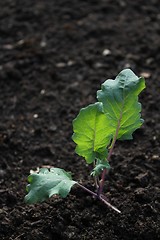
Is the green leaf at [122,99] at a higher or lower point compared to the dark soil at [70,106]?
higher

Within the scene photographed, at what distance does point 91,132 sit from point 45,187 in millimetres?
269

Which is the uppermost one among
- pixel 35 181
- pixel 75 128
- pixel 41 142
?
pixel 75 128

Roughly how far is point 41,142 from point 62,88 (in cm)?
45

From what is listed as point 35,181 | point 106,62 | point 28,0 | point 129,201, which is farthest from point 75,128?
point 28,0

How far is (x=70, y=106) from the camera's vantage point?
8.63 feet

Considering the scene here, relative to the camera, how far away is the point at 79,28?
3168 mm

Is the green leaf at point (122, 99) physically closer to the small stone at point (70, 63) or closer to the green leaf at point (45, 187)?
the green leaf at point (45, 187)

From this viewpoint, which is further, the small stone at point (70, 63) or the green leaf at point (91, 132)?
the small stone at point (70, 63)

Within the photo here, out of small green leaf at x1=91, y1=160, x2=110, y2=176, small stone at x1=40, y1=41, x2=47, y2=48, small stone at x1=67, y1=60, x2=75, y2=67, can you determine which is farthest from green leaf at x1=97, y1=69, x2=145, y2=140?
small stone at x1=40, y1=41, x2=47, y2=48

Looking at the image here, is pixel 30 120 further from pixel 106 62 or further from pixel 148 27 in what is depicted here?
pixel 148 27

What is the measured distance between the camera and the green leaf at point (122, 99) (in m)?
1.84

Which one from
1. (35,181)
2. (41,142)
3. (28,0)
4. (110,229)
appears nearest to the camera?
(35,181)

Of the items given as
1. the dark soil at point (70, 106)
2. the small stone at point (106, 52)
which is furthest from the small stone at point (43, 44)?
the small stone at point (106, 52)

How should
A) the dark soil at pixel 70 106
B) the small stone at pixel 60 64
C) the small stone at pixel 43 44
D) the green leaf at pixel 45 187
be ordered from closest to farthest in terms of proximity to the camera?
1. the green leaf at pixel 45 187
2. the dark soil at pixel 70 106
3. the small stone at pixel 60 64
4. the small stone at pixel 43 44
